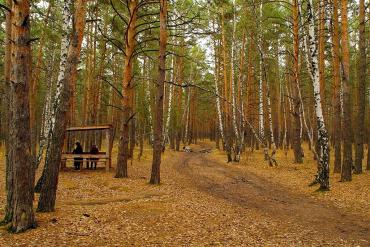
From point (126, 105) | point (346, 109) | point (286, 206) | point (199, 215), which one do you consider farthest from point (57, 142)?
point (346, 109)

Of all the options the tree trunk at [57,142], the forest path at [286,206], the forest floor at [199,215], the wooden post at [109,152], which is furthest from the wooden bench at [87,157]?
the tree trunk at [57,142]

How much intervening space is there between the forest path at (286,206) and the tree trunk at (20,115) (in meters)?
5.61

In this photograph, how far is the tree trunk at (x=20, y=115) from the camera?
20.8 feet

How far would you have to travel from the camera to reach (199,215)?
8336 mm

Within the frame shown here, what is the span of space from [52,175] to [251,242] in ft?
15.7

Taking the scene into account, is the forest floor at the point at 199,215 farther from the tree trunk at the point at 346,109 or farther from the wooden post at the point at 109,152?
the wooden post at the point at 109,152

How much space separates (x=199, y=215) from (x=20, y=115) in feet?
15.7

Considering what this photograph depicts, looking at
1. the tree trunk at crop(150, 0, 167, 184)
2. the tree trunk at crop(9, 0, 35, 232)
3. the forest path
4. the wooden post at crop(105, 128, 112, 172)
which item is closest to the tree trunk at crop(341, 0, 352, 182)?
the forest path

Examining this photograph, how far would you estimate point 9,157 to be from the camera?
23.4ft

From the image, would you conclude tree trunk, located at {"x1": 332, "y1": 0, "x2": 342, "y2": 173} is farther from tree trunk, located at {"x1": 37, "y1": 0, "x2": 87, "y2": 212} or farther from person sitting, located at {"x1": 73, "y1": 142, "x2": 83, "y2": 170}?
person sitting, located at {"x1": 73, "y1": 142, "x2": 83, "y2": 170}

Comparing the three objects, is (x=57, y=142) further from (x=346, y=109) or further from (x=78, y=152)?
(x=346, y=109)

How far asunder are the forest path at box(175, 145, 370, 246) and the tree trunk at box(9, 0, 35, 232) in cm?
561

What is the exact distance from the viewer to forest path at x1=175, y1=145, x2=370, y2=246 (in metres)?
7.44

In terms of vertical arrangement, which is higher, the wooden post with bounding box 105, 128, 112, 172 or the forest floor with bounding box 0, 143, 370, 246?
the wooden post with bounding box 105, 128, 112, 172
